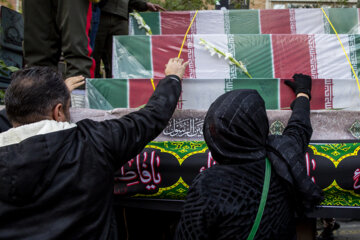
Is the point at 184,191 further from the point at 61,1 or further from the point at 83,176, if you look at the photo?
the point at 61,1

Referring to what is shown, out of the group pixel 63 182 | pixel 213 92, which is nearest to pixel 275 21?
pixel 213 92

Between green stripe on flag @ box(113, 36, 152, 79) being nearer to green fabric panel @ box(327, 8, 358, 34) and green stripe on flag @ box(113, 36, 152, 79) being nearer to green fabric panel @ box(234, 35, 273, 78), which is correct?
green fabric panel @ box(234, 35, 273, 78)

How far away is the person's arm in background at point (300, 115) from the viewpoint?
1.50 meters

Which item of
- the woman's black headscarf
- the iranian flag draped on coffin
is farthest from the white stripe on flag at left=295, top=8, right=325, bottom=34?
the woman's black headscarf

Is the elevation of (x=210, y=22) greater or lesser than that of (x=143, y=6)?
lesser

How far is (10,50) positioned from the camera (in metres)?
4.68

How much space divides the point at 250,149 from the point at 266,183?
0.44 feet

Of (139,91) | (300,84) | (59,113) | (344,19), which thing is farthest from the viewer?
(344,19)

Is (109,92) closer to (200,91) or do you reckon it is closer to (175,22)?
(200,91)

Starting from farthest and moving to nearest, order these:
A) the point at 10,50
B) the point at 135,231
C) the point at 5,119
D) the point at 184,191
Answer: the point at 10,50, the point at 135,231, the point at 184,191, the point at 5,119

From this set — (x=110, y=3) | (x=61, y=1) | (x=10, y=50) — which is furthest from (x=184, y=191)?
(x=10, y=50)

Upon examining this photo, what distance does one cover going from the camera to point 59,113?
1337 millimetres

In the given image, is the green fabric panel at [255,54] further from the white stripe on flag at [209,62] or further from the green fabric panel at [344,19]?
the green fabric panel at [344,19]

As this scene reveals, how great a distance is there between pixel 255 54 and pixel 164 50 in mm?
679
